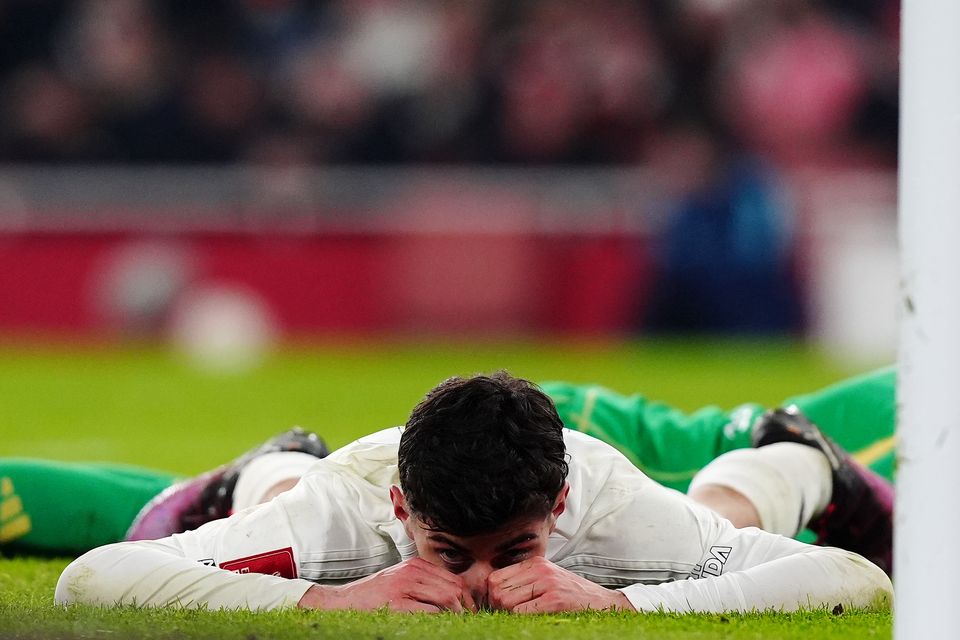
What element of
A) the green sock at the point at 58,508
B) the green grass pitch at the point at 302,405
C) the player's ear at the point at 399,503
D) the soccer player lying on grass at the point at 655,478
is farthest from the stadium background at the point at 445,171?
the player's ear at the point at 399,503

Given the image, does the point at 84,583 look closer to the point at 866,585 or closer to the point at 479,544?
the point at 479,544

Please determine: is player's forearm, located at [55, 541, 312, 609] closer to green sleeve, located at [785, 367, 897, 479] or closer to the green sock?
the green sock

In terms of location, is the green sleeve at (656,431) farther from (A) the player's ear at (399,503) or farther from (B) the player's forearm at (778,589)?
(A) the player's ear at (399,503)

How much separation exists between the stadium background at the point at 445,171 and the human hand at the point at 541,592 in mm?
9599

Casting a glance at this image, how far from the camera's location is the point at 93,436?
28.4ft

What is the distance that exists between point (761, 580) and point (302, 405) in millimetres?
6715

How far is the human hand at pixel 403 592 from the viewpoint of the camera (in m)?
3.12

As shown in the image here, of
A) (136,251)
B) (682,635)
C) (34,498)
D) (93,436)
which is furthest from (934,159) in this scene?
(136,251)

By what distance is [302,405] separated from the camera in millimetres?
9797

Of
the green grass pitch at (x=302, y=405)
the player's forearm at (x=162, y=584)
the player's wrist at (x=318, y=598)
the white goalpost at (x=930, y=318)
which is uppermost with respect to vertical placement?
the white goalpost at (x=930, y=318)

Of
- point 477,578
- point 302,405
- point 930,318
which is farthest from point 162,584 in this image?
point 302,405

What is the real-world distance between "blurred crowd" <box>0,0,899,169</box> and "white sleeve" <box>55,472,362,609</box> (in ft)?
32.1

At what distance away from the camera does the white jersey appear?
10.5 ft

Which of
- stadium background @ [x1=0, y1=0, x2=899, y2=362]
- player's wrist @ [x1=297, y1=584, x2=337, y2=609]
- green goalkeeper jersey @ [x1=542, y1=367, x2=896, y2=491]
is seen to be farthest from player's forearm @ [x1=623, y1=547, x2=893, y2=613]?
stadium background @ [x1=0, y1=0, x2=899, y2=362]
